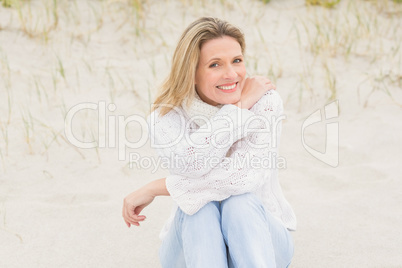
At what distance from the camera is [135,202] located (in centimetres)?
214

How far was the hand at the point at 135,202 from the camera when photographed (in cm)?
212

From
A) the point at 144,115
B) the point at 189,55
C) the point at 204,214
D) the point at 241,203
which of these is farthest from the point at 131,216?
the point at 144,115

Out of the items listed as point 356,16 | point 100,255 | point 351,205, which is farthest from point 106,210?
point 356,16

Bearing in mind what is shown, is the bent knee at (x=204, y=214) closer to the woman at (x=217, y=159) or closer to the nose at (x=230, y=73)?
the woman at (x=217, y=159)

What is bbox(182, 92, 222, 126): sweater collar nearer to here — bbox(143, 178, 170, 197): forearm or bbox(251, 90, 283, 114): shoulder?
bbox(251, 90, 283, 114): shoulder

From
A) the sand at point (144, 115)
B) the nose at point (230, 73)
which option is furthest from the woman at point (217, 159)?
the sand at point (144, 115)

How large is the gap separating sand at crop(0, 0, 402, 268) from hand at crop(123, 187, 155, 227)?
370 millimetres

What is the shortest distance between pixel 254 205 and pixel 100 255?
0.88m

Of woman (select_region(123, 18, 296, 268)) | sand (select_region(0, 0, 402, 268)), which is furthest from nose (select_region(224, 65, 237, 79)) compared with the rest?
sand (select_region(0, 0, 402, 268))

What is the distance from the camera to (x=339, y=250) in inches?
97.6

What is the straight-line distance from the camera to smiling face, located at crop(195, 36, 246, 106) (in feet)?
6.95

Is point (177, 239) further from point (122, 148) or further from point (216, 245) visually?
point (122, 148)

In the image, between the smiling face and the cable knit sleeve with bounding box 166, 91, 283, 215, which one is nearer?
the cable knit sleeve with bounding box 166, 91, 283, 215

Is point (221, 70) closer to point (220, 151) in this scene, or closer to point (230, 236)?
point (220, 151)
